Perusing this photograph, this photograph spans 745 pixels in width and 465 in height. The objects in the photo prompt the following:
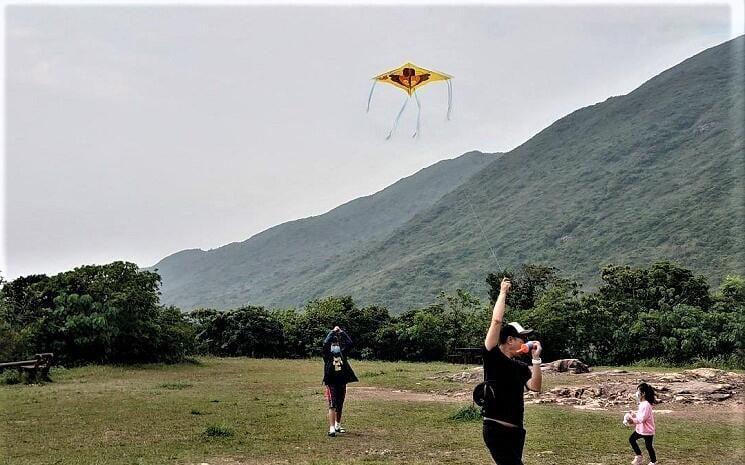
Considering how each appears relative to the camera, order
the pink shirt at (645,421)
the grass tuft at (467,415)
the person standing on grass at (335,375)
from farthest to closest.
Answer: the grass tuft at (467,415) → the person standing on grass at (335,375) → the pink shirt at (645,421)

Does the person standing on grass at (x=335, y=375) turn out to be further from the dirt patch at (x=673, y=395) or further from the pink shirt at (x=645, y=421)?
the dirt patch at (x=673, y=395)

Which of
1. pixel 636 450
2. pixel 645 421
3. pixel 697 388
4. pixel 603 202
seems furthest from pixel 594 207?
pixel 636 450

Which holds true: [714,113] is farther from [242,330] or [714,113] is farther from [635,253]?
[242,330]

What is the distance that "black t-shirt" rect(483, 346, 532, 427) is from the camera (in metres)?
5.84

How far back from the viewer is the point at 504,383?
5863mm

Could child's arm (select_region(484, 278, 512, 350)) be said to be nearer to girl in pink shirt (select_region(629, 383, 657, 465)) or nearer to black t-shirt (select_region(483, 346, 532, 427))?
black t-shirt (select_region(483, 346, 532, 427))

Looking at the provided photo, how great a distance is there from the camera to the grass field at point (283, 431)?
10.5 metres

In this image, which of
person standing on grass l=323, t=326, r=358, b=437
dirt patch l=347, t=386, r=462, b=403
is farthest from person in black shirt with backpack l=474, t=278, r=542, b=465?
dirt patch l=347, t=386, r=462, b=403

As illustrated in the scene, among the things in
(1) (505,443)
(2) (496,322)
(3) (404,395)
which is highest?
(2) (496,322)

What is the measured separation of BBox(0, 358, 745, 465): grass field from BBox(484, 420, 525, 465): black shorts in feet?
14.1

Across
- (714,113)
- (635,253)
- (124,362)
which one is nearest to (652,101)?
(714,113)

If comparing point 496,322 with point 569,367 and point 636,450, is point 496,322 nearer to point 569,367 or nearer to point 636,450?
point 636,450

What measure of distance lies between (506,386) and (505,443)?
1.68 feet

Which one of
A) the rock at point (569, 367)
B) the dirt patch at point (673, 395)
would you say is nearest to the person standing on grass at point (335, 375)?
the dirt patch at point (673, 395)
